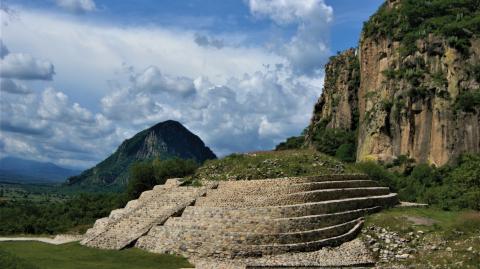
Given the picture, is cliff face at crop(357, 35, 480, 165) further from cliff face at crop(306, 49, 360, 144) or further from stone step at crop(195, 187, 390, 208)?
stone step at crop(195, 187, 390, 208)

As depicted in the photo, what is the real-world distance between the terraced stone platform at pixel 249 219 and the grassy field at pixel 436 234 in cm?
156

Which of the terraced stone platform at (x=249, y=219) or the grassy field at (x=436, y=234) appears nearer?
the grassy field at (x=436, y=234)

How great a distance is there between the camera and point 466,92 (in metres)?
70.8

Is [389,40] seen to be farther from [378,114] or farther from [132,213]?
[132,213]

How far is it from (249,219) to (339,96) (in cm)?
8062

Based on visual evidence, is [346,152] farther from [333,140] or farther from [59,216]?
[59,216]

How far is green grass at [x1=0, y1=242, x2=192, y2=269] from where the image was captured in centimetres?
2588

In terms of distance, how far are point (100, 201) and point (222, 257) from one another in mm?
43315

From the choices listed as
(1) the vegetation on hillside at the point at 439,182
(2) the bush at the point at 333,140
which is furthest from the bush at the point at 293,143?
(1) the vegetation on hillside at the point at 439,182

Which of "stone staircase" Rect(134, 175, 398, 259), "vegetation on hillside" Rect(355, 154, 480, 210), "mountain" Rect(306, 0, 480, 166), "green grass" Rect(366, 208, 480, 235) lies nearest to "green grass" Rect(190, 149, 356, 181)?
"stone staircase" Rect(134, 175, 398, 259)

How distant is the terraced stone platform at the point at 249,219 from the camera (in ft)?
90.6

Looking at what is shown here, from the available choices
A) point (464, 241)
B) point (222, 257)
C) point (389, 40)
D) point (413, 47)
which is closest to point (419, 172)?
point (413, 47)

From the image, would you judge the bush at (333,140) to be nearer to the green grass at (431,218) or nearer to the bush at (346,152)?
the bush at (346,152)

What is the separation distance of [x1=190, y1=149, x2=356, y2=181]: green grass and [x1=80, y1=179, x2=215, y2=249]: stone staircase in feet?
7.14
